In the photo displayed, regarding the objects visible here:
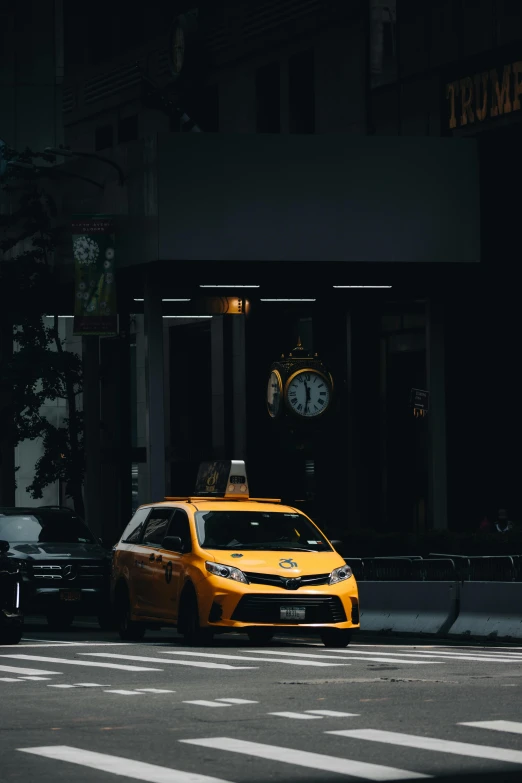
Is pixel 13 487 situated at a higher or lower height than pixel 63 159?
lower

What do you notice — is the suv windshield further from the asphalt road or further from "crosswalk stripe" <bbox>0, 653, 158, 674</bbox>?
"crosswalk stripe" <bbox>0, 653, 158, 674</bbox>

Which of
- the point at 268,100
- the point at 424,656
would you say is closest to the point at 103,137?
the point at 268,100

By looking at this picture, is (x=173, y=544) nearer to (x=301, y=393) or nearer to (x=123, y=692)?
(x=123, y=692)

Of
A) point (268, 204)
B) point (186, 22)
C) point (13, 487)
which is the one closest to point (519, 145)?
point (268, 204)

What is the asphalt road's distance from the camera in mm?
10484

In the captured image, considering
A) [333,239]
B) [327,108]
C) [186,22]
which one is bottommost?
[333,239]

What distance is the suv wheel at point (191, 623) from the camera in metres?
21.2

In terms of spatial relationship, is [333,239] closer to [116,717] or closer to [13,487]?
[13,487]

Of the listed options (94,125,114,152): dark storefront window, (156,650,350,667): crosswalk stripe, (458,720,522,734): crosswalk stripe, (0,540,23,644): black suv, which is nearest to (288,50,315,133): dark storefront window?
(94,125,114,152): dark storefront window

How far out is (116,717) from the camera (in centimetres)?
1316

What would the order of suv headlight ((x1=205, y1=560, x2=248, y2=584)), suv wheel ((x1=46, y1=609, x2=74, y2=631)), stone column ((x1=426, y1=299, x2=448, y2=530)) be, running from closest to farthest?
1. suv headlight ((x1=205, y1=560, x2=248, y2=584))
2. suv wheel ((x1=46, y1=609, x2=74, y2=631))
3. stone column ((x1=426, y1=299, x2=448, y2=530))

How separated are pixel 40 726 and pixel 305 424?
23.3m

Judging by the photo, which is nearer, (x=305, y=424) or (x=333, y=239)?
(x=333, y=239)

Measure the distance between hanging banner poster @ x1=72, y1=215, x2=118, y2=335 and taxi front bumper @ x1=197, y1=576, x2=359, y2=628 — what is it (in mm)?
14864
